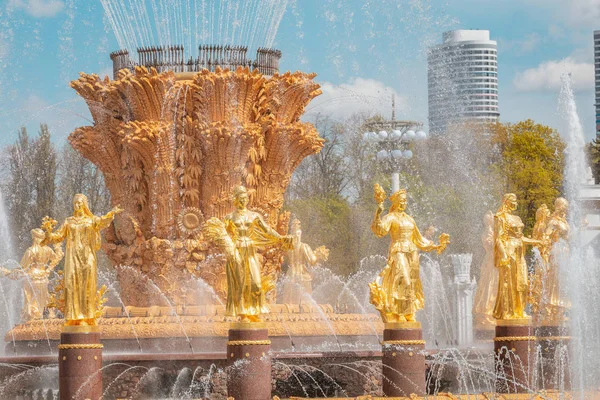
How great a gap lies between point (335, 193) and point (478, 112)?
54.1ft

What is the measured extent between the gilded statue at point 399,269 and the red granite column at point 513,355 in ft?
3.86

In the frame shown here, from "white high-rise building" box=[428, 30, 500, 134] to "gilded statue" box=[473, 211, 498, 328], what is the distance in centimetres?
1338

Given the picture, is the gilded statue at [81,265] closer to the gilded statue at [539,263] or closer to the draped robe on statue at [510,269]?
the draped robe on statue at [510,269]

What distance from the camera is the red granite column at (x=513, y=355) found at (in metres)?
16.8

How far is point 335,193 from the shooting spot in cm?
4097

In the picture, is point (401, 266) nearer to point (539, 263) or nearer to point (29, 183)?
point (539, 263)

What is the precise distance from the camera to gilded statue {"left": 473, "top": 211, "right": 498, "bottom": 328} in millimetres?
22219

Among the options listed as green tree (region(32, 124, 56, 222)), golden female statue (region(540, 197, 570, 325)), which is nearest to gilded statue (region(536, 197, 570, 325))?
golden female statue (region(540, 197, 570, 325))

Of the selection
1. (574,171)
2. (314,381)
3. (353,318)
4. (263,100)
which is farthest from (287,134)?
(574,171)

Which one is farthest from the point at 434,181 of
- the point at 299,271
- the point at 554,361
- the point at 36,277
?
the point at 554,361

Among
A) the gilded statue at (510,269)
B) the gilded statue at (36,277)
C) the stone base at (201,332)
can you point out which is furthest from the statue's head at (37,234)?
the gilded statue at (510,269)

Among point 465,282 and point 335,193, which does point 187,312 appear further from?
point 335,193

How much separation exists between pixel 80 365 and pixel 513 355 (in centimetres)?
519

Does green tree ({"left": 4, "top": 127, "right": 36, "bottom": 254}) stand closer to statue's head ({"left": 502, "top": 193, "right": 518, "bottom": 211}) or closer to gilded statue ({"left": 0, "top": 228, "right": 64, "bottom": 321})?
gilded statue ({"left": 0, "top": 228, "right": 64, "bottom": 321})
